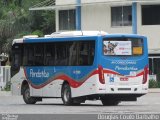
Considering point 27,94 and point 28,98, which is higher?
point 27,94

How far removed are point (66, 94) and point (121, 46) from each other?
3.22m

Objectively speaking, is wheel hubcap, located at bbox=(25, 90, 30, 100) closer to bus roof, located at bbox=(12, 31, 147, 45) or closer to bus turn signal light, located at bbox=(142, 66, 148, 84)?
bus roof, located at bbox=(12, 31, 147, 45)

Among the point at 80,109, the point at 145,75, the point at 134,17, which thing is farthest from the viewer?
the point at 134,17

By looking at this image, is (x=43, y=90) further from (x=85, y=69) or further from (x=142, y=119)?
(x=142, y=119)

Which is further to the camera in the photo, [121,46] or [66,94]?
[66,94]

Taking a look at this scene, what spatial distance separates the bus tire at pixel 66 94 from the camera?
3094 centimetres

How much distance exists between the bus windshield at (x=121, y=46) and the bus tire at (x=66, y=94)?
2511 millimetres

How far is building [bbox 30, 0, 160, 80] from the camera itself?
58531 millimetres

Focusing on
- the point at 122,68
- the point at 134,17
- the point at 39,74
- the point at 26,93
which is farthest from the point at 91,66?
the point at 134,17

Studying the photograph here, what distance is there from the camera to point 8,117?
63.8 ft

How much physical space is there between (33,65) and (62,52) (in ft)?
7.49

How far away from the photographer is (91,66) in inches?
1183

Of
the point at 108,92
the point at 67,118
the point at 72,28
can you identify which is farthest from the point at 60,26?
the point at 67,118

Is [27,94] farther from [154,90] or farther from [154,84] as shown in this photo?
[154,84]
